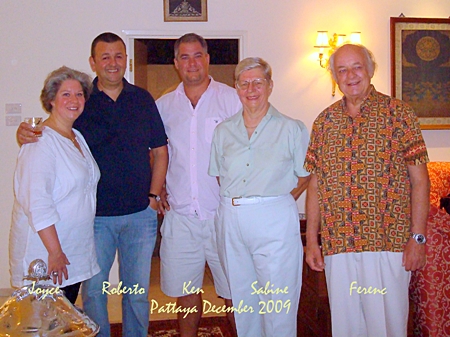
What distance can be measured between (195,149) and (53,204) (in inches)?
30.9

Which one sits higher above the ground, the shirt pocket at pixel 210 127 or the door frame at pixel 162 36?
the door frame at pixel 162 36

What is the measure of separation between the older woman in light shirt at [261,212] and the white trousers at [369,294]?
0.23 metres

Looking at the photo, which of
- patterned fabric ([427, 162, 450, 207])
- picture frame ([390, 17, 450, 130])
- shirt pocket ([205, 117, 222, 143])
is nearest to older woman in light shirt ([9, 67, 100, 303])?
shirt pocket ([205, 117, 222, 143])

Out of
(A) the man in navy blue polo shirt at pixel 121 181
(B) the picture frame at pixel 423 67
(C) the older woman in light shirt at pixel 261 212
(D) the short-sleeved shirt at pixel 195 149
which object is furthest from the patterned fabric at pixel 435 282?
(B) the picture frame at pixel 423 67

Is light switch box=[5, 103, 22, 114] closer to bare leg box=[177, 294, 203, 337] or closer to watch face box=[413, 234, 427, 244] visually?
bare leg box=[177, 294, 203, 337]

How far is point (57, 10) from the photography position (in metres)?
3.90

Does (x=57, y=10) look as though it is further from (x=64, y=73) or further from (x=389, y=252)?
(x=389, y=252)

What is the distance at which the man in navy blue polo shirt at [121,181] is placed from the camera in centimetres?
224

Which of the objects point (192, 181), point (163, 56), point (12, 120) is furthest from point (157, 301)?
point (163, 56)

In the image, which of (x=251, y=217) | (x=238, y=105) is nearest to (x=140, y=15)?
(x=238, y=105)

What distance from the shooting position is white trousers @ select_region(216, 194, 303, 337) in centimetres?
202

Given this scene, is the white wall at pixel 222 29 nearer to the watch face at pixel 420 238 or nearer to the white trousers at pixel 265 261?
the white trousers at pixel 265 261

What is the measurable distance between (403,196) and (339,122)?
0.38 meters

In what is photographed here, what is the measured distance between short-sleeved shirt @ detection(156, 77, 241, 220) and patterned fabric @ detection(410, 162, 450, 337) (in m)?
1.06
